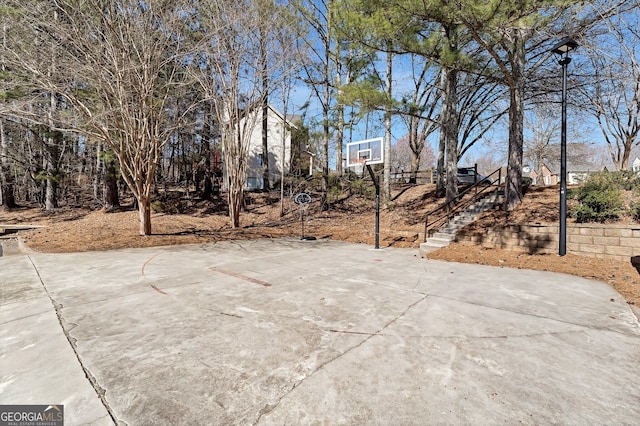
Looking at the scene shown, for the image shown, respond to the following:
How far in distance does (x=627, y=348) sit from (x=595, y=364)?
2.13 ft

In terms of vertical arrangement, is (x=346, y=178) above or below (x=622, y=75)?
below

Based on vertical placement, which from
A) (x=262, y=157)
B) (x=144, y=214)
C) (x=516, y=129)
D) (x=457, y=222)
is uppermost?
(x=262, y=157)

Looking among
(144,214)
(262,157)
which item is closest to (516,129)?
(144,214)

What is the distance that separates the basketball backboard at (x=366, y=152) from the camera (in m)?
10.3

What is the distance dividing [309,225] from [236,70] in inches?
293

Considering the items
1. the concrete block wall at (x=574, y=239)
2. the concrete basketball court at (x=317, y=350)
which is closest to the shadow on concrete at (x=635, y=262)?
the concrete block wall at (x=574, y=239)

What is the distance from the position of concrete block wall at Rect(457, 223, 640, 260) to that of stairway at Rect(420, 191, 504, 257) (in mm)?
716

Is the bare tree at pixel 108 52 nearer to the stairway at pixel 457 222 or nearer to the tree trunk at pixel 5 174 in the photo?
the tree trunk at pixel 5 174

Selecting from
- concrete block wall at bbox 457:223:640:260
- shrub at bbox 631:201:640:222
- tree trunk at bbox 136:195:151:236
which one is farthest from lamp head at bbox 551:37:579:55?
tree trunk at bbox 136:195:151:236

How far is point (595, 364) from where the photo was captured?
2537 millimetres

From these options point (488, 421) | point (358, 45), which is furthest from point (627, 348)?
point (358, 45)

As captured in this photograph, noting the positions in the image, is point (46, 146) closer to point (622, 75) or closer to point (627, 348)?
point (627, 348)

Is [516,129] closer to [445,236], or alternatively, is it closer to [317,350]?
[445,236]

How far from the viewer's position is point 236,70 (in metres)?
11.3
